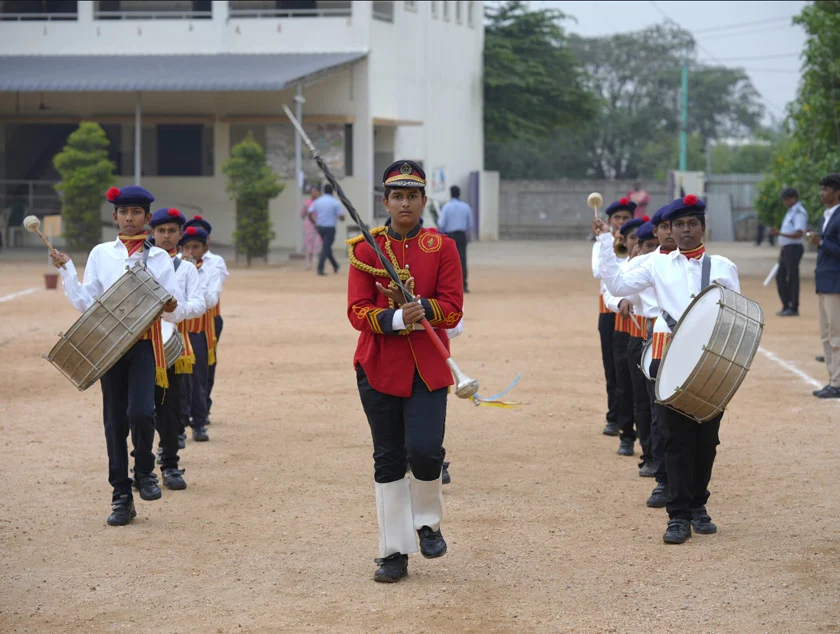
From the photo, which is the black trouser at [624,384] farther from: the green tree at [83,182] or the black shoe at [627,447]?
the green tree at [83,182]

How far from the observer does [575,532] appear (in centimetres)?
685

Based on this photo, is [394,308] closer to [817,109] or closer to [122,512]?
[122,512]

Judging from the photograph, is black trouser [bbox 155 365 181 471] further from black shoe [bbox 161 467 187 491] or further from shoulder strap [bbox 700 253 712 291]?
shoulder strap [bbox 700 253 712 291]

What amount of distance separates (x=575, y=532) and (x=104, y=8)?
1231 inches

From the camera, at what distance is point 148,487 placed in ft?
24.7

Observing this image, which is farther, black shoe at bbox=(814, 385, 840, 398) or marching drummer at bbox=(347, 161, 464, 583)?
black shoe at bbox=(814, 385, 840, 398)

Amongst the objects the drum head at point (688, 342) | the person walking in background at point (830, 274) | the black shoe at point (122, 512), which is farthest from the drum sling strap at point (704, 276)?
the person walking in background at point (830, 274)

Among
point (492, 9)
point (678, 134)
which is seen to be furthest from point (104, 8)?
point (678, 134)

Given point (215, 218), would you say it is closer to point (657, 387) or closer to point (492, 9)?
point (492, 9)

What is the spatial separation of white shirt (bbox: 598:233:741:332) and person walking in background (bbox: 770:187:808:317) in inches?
466

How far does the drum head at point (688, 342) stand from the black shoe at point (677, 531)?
0.66m

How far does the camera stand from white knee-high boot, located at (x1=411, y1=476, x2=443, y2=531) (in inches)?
240

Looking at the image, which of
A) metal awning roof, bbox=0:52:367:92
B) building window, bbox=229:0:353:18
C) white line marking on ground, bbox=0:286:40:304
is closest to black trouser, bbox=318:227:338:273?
metal awning roof, bbox=0:52:367:92

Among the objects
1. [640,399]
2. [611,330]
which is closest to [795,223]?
[611,330]
